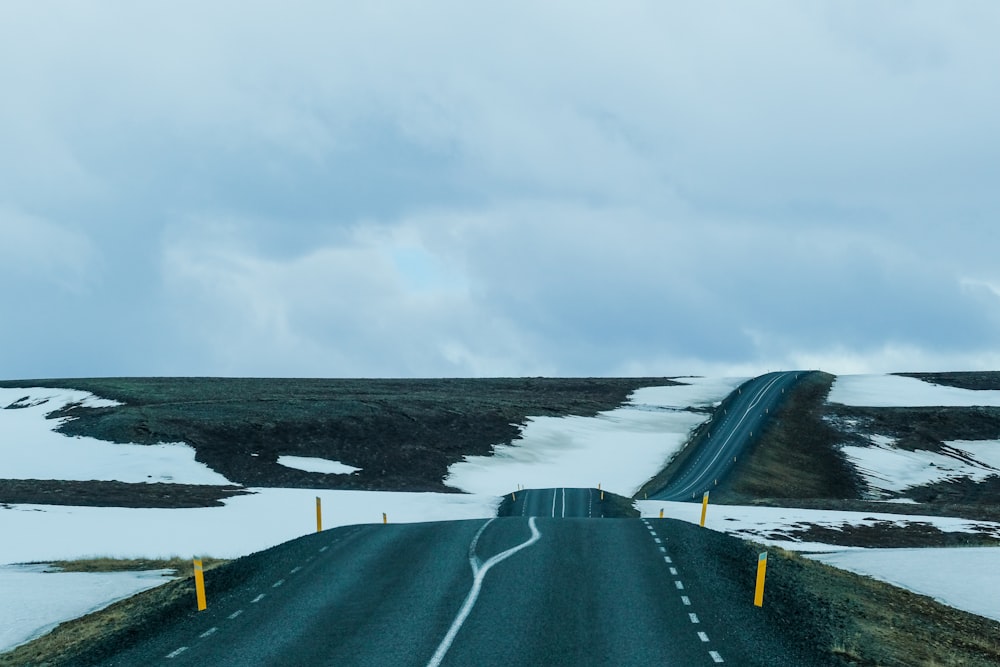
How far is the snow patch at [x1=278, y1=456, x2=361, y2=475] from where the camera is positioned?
69750 mm

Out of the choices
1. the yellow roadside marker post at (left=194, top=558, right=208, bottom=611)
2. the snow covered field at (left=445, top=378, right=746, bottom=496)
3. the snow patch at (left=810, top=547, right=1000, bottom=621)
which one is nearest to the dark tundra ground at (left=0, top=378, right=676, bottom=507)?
the snow covered field at (left=445, top=378, right=746, bottom=496)

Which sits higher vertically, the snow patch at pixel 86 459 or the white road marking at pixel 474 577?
the snow patch at pixel 86 459

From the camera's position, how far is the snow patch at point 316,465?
229 feet

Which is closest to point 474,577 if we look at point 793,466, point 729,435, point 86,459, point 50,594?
point 50,594

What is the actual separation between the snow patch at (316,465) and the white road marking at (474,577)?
3893 cm

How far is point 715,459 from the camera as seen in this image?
78312 mm

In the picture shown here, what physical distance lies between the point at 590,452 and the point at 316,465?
80.0 ft

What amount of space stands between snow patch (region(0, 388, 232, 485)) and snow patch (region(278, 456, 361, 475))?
20.1ft

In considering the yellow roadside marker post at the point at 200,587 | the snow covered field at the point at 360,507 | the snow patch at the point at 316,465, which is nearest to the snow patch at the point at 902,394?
the snow covered field at the point at 360,507

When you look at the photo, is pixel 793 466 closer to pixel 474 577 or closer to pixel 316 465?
pixel 316 465

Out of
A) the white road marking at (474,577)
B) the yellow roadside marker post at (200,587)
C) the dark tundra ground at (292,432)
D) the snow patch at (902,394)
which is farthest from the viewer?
the snow patch at (902,394)

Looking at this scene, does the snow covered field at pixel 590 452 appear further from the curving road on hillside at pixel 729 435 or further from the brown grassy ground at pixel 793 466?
the brown grassy ground at pixel 793 466

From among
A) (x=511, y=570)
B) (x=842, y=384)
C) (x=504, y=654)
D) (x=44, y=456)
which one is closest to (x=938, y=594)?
(x=511, y=570)

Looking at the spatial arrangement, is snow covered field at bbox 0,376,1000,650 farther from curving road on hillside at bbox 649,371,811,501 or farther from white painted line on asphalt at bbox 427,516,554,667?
white painted line on asphalt at bbox 427,516,554,667
